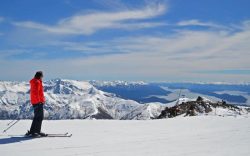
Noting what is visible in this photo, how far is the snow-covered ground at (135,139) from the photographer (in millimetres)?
10141

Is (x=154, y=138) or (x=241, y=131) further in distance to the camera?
(x=241, y=131)

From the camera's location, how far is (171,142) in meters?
11.9

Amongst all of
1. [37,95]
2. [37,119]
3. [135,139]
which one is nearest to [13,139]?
[37,119]

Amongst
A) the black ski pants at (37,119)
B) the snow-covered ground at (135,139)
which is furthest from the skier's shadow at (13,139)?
the black ski pants at (37,119)

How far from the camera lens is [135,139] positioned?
41.4ft

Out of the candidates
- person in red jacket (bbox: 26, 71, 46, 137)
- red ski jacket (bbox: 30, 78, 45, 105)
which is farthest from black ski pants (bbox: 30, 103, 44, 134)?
red ski jacket (bbox: 30, 78, 45, 105)

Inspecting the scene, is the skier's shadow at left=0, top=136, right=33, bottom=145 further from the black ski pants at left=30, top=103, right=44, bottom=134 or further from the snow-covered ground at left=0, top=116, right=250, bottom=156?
the black ski pants at left=30, top=103, right=44, bottom=134

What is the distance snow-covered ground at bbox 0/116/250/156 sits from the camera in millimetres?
10141

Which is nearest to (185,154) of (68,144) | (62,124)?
(68,144)

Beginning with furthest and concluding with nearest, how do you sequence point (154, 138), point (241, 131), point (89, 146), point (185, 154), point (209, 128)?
1. point (209, 128)
2. point (241, 131)
3. point (154, 138)
4. point (89, 146)
5. point (185, 154)

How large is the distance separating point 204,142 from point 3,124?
9.26m

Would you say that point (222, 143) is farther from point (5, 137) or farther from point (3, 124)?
point (3, 124)

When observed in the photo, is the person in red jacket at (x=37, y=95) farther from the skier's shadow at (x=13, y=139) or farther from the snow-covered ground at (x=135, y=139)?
the snow-covered ground at (x=135, y=139)

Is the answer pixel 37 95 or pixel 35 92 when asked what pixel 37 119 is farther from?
pixel 35 92
